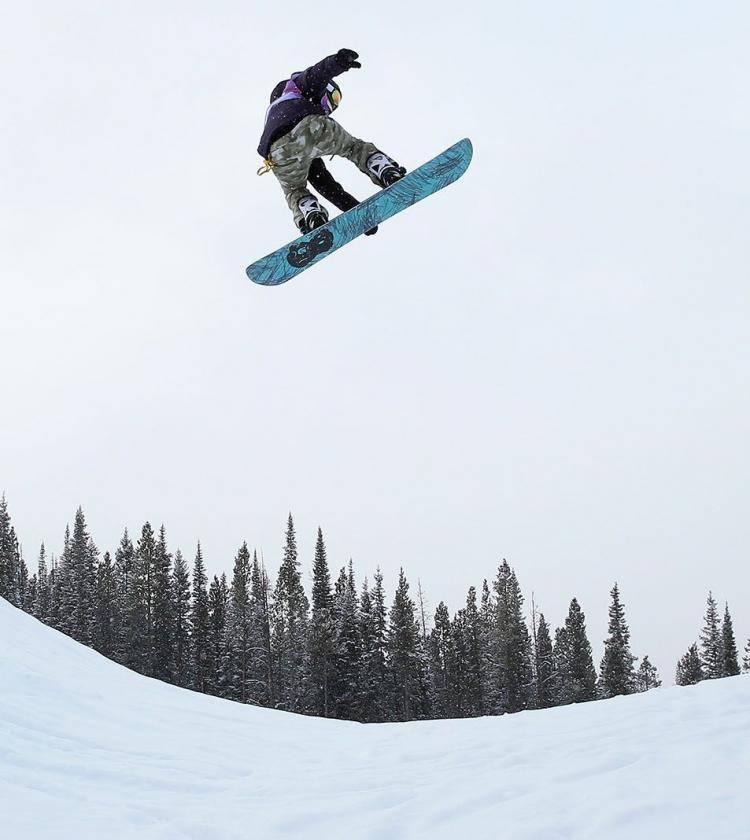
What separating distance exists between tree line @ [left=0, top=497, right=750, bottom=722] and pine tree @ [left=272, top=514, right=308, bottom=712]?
0.28 ft

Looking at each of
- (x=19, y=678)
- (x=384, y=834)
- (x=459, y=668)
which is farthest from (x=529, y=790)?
(x=459, y=668)

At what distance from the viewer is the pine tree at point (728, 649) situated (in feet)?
169

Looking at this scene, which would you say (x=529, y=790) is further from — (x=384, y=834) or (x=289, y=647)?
(x=289, y=647)

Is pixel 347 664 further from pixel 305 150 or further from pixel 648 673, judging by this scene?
pixel 648 673

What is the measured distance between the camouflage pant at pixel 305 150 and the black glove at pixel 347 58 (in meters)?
0.62

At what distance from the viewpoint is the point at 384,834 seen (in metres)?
4.73

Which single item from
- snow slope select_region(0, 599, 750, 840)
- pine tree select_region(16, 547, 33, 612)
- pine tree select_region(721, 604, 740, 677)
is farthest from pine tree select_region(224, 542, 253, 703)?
snow slope select_region(0, 599, 750, 840)

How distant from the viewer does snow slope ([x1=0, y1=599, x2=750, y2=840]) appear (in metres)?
4.52

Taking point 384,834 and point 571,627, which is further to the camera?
point 571,627

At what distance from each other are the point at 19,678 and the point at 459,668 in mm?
45626

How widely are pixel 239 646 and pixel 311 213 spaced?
50.9m

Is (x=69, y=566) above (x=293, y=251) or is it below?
above

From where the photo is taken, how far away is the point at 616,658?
168ft

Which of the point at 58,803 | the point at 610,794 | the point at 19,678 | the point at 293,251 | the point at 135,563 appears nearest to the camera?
the point at 610,794
